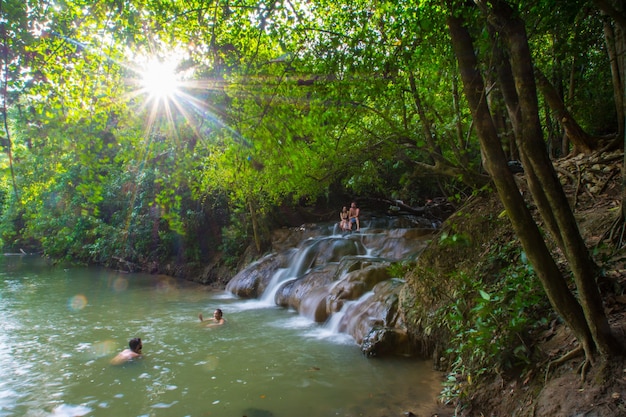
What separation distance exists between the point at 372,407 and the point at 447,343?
187 cm

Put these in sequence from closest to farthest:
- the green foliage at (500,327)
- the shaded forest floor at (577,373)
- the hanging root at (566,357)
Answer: the shaded forest floor at (577,373)
the hanging root at (566,357)
the green foliage at (500,327)

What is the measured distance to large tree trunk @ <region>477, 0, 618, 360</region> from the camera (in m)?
3.49

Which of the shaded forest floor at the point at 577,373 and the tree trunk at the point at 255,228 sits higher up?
the tree trunk at the point at 255,228

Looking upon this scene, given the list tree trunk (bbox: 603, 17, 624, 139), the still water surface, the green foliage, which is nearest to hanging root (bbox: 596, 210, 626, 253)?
the green foliage

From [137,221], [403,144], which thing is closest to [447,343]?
[403,144]

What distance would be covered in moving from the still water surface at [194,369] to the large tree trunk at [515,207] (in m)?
2.38

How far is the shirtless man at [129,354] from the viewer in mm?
7562

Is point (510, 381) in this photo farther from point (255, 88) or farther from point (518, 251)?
point (255, 88)

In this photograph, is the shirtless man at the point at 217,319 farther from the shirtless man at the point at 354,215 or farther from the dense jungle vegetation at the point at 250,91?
the shirtless man at the point at 354,215

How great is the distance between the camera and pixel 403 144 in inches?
275

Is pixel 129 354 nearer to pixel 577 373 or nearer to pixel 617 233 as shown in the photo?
pixel 577 373

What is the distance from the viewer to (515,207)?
12.0 ft

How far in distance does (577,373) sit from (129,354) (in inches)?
285

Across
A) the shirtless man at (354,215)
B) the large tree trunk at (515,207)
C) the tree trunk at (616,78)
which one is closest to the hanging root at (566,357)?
the large tree trunk at (515,207)
